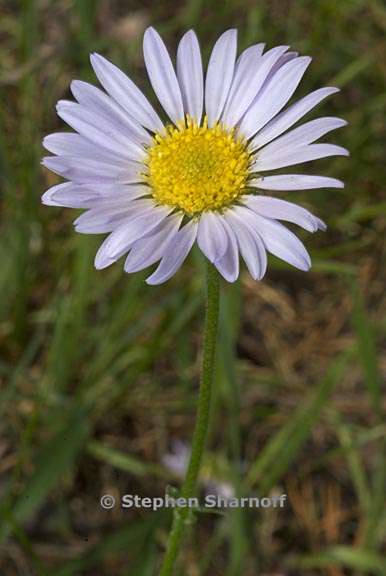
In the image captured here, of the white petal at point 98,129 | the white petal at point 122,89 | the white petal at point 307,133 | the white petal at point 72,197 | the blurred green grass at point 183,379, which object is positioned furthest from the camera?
the blurred green grass at point 183,379

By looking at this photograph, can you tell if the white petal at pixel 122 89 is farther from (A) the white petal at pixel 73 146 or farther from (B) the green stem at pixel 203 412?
(B) the green stem at pixel 203 412

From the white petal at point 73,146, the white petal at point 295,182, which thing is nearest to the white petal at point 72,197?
the white petal at point 73,146

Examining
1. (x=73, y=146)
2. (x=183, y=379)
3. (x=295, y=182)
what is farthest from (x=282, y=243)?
(x=183, y=379)

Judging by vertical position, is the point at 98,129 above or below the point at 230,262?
above

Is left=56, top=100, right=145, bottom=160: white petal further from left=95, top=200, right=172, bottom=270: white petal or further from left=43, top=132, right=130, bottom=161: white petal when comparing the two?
left=95, top=200, right=172, bottom=270: white petal

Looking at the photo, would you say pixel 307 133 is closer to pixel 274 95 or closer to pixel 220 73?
pixel 274 95

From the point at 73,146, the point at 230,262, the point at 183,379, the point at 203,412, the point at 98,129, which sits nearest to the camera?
the point at 230,262

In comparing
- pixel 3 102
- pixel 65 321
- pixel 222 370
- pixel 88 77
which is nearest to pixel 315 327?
pixel 222 370

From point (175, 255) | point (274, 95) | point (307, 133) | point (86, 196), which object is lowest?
point (175, 255)
